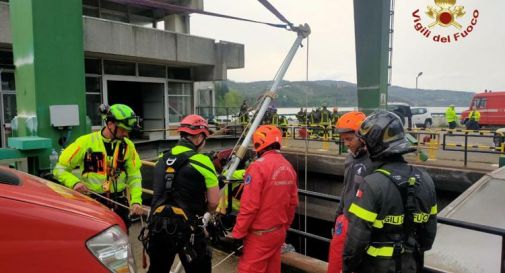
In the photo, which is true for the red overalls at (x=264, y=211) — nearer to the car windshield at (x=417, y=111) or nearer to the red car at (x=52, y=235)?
the red car at (x=52, y=235)

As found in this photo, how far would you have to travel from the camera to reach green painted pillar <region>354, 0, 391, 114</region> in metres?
8.45

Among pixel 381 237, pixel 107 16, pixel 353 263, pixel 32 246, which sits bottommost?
pixel 353 263

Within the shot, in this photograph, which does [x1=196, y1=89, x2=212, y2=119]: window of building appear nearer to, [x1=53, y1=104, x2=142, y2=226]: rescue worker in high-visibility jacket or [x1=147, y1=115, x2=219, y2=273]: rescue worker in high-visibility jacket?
[x1=53, y1=104, x2=142, y2=226]: rescue worker in high-visibility jacket

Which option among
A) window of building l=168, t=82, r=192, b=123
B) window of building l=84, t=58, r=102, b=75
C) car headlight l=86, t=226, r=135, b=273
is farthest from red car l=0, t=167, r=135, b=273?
window of building l=168, t=82, r=192, b=123

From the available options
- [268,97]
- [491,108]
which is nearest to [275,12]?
[268,97]

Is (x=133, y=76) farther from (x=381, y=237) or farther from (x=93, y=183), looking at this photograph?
(x=381, y=237)

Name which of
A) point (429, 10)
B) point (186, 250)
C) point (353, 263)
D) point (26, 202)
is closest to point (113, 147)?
point (186, 250)

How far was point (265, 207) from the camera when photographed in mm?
3318

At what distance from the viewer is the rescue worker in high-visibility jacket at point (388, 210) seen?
2.30 meters

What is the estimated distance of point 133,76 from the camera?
54.5ft

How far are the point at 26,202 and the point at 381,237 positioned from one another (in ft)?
6.42

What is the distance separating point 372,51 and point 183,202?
22.6 ft

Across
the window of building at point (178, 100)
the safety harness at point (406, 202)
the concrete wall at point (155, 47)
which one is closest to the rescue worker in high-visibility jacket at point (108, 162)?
the safety harness at point (406, 202)

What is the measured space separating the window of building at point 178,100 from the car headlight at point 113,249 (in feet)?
55.2
